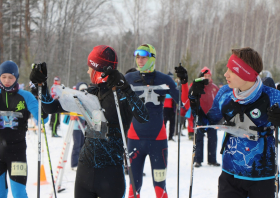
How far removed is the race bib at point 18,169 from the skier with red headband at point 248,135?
236 cm

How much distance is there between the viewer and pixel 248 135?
2312 millimetres

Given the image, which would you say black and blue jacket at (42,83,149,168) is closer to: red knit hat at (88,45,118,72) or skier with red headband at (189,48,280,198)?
red knit hat at (88,45,118,72)

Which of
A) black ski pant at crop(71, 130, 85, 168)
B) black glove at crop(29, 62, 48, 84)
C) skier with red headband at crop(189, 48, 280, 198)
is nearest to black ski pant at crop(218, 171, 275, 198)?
skier with red headband at crop(189, 48, 280, 198)

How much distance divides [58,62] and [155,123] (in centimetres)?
2437

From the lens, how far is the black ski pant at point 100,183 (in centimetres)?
213

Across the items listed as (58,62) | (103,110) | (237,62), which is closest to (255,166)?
(237,62)

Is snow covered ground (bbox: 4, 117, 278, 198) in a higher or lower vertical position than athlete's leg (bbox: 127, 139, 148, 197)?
lower

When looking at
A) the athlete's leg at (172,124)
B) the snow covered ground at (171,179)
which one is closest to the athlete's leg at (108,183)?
the snow covered ground at (171,179)

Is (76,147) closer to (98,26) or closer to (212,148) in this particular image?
(212,148)

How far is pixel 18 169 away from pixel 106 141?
1719 mm

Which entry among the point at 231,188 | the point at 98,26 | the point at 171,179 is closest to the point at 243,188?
the point at 231,188

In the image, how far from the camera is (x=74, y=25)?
24.2 meters

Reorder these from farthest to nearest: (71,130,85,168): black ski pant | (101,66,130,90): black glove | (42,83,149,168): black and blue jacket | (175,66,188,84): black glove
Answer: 1. (71,130,85,168): black ski pant
2. (175,66,188,84): black glove
3. (42,83,149,168): black and blue jacket
4. (101,66,130,90): black glove

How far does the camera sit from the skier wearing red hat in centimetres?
213
